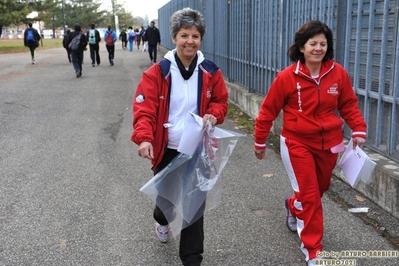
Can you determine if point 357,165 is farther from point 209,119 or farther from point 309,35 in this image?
point 209,119

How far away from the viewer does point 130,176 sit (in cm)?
573

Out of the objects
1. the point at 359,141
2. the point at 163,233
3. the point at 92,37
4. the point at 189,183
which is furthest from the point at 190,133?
the point at 92,37

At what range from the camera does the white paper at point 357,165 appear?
3487 mm

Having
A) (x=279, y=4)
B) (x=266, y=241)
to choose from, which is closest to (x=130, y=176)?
(x=266, y=241)

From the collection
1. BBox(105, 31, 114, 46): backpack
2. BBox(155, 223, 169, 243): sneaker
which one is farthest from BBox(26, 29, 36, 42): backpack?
BBox(155, 223, 169, 243): sneaker

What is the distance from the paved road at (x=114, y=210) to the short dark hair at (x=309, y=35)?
148cm

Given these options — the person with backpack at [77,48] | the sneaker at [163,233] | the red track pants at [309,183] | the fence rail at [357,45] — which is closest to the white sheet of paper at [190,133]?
the red track pants at [309,183]

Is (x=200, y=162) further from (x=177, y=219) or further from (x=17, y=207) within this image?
(x=17, y=207)

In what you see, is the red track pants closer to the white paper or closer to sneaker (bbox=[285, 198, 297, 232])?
the white paper

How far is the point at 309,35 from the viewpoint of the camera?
3449mm

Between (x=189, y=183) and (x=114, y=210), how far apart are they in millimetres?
1520

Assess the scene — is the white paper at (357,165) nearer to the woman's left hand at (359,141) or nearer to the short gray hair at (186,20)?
the woman's left hand at (359,141)

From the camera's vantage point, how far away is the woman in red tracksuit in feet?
11.3

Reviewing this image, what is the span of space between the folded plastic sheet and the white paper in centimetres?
95
